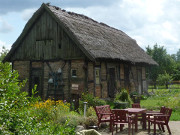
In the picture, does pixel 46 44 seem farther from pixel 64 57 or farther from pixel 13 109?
pixel 13 109

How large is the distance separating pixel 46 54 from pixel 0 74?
11.9 metres

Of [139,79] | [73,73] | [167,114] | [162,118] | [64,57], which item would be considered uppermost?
[64,57]

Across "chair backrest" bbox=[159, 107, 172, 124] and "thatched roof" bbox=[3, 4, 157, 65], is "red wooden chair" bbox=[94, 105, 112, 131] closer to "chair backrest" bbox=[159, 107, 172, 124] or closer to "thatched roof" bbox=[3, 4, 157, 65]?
"chair backrest" bbox=[159, 107, 172, 124]

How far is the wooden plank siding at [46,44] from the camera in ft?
47.5

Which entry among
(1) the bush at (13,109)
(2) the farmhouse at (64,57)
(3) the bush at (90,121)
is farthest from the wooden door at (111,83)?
(1) the bush at (13,109)

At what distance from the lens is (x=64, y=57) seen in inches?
577

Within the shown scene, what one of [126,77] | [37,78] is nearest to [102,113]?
[37,78]

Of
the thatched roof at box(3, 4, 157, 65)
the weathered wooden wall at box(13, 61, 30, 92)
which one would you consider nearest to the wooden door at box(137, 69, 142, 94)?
the thatched roof at box(3, 4, 157, 65)

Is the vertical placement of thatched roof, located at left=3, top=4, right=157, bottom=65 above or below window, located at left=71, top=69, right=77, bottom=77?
above

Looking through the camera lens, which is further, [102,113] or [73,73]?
[73,73]

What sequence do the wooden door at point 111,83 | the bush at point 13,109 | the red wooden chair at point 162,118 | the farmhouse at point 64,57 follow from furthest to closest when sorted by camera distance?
the wooden door at point 111,83 → the farmhouse at point 64,57 → the red wooden chair at point 162,118 → the bush at point 13,109

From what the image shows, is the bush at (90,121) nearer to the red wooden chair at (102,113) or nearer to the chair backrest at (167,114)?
the red wooden chair at (102,113)

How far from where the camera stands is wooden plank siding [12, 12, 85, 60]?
1448cm

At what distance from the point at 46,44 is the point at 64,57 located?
5.90ft
